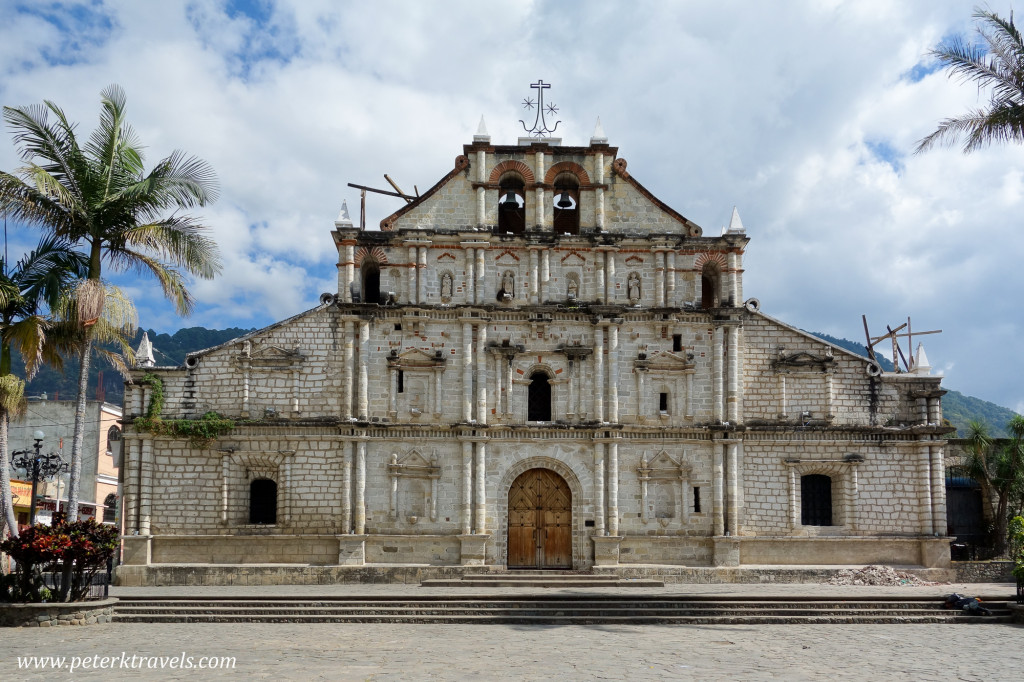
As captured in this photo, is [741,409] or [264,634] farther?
[741,409]

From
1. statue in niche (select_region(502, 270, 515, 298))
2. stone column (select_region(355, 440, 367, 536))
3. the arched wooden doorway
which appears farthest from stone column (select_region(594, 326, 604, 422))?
stone column (select_region(355, 440, 367, 536))

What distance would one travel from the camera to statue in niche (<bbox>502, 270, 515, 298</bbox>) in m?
29.5

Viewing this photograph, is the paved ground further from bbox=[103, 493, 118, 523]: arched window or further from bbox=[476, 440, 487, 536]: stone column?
bbox=[103, 493, 118, 523]: arched window

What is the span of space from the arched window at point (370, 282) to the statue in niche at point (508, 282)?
424 cm

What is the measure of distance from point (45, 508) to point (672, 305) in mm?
34797

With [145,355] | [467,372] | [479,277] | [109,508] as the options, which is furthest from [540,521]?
[109,508]

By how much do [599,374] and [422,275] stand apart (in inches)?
265

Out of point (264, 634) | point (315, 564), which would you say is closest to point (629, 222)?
point (315, 564)

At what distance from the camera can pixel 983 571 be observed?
2836 cm

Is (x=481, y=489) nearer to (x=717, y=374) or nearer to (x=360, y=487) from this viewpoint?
(x=360, y=487)

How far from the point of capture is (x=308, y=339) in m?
29.0

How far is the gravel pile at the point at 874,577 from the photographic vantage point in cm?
2730

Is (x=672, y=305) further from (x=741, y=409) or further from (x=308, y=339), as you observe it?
(x=308, y=339)

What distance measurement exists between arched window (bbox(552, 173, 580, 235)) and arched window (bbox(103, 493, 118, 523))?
3773 cm
